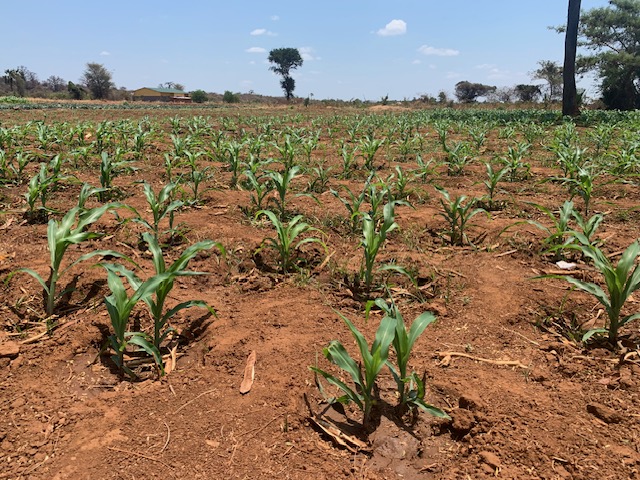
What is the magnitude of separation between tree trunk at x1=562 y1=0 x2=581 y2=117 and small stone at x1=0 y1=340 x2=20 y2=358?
18670 mm

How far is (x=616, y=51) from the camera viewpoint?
25.9 meters

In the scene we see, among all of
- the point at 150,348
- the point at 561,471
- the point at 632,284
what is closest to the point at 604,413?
the point at 561,471

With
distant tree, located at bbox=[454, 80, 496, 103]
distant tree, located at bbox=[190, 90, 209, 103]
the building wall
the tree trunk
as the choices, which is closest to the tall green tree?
the tree trunk

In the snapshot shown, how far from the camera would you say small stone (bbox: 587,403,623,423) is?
4.75ft

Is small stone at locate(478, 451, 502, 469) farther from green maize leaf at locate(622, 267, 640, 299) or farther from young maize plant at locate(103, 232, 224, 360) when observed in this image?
young maize plant at locate(103, 232, 224, 360)

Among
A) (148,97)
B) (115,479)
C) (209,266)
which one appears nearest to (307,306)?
(209,266)

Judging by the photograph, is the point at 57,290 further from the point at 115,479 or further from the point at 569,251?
the point at 569,251

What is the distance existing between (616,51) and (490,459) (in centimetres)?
3297

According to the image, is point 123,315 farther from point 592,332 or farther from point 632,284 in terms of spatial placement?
point 632,284

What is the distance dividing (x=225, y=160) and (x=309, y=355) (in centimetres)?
485

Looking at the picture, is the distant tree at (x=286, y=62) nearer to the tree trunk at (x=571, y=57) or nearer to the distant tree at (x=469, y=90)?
the distant tree at (x=469, y=90)

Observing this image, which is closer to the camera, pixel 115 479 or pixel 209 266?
pixel 115 479

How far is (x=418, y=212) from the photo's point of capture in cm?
379

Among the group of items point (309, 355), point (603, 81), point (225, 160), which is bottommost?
point (309, 355)
